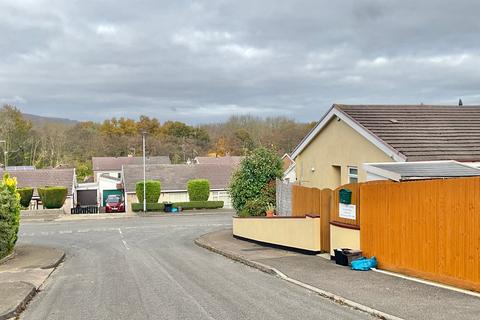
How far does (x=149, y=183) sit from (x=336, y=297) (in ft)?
140

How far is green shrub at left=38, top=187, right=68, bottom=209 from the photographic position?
49375 millimetres

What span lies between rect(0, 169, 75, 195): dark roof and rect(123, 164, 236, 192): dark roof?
6.63 meters

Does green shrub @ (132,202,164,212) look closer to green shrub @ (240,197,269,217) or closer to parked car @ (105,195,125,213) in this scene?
parked car @ (105,195,125,213)

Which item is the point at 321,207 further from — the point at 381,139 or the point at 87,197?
the point at 87,197

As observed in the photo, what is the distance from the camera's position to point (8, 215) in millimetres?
16844

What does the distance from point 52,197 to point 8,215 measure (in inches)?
1355

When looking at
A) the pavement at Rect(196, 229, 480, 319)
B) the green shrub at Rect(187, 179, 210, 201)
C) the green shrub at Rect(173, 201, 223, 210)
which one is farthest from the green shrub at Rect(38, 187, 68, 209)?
the pavement at Rect(196, 229, 480, 319)

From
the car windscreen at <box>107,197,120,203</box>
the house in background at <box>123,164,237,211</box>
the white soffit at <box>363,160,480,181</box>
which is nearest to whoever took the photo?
the white soffit at <box>363,160,480,181</box>

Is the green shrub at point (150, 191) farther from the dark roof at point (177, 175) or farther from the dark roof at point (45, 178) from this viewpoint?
the dark roof at point (45, 178)

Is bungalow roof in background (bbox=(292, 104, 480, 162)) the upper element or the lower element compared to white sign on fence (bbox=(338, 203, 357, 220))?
upper

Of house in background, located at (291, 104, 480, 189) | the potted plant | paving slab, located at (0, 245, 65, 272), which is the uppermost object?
house in background, located at (291, 104, 480, 189)

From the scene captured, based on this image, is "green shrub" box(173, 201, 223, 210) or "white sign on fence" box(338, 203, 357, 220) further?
"green shrub" box(173, 201, 223, 210)

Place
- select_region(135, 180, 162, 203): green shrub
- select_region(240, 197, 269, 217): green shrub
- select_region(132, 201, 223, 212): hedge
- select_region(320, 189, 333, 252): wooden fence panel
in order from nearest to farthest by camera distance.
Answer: select_region(320, 189, 333, 252): wooden fence panel < select_region(240, 197, 269, 217): green shrub < select_region(132, 201, 223, 212): hedge < select_region(135, 180, 162, 203): green shrub

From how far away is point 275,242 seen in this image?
58.5 ft
